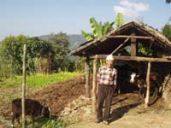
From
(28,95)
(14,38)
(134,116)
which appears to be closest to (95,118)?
(134,116)

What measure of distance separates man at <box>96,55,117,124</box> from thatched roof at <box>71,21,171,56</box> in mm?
3234

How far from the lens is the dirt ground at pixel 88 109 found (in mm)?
14352

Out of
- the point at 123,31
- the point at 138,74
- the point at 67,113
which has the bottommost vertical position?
the point at 67,113

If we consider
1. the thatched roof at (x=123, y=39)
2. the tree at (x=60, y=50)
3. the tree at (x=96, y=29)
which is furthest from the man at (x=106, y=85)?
the tree at (x=60, y=50)

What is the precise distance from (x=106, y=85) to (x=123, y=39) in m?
4.90

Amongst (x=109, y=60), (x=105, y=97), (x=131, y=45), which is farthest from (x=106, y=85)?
(x=131, y=45)

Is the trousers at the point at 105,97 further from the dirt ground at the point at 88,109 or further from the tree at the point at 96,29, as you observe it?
the tree at the point at 96,29

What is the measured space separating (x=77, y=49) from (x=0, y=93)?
5450 millimetres

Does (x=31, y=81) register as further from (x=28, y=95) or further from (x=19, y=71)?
(x=19, y=71)

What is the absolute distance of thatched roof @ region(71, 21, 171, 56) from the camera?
55.0ft

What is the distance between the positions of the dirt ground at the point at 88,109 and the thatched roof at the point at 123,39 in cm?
199

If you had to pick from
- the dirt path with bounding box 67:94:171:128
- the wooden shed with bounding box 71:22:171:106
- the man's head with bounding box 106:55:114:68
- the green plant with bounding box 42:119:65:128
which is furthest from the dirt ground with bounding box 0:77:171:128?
the man's head with bounding box 106:55:114:68

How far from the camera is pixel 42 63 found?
33188mm

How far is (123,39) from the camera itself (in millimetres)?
18438
